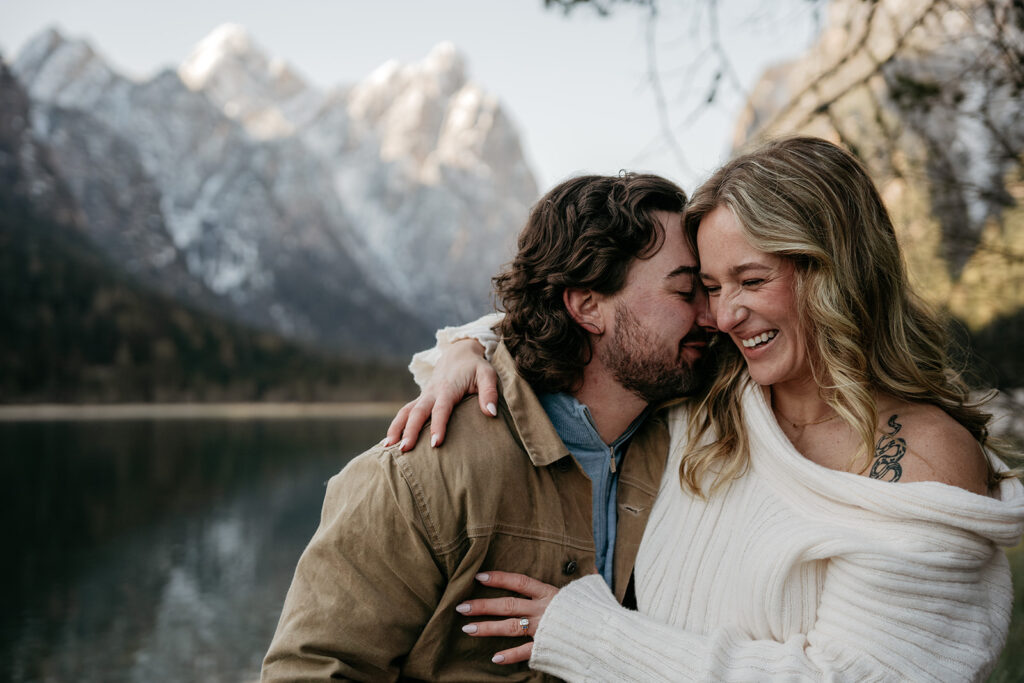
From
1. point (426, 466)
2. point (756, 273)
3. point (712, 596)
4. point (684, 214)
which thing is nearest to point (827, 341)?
point (756, 273)

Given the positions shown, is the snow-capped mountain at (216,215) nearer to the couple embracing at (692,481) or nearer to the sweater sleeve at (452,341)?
the sweater sleeve at (452,341)

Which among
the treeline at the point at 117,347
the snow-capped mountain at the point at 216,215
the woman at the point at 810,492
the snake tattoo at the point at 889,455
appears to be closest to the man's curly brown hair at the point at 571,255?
the woman at the point at 810,492

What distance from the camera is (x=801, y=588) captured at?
2.63m

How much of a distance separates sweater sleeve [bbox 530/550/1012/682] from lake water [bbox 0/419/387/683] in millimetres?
15000

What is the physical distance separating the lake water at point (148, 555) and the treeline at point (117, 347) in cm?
3940

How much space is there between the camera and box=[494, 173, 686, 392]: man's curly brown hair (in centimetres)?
322


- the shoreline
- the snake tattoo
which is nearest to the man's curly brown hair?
the snake tattoo

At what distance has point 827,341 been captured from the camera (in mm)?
2883

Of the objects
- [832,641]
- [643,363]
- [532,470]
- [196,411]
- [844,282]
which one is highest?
[844,282]

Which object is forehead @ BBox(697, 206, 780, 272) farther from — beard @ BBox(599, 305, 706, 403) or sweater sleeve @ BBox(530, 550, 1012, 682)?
sweater sleeve @ BBox(530, 550, 1012, 682)

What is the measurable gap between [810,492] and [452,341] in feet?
4.99

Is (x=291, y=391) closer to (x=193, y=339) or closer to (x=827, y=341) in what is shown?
(x=193, y=339)

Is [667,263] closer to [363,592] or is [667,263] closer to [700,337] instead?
[700,337]

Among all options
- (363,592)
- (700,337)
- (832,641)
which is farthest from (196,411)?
(832,641)
